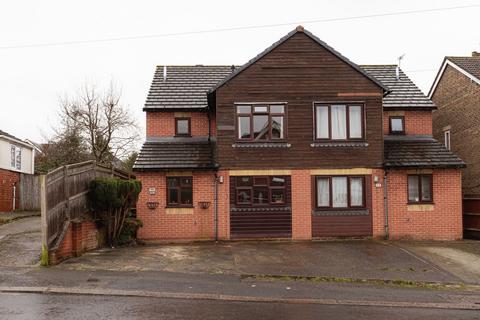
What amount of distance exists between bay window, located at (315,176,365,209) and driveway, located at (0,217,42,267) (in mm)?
9795

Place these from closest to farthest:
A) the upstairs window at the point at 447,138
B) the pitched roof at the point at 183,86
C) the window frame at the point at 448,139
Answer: the pitched roof at the point at 183,86 < the window frame at the point at 448,139 < the upstairs window at the point at 447,138

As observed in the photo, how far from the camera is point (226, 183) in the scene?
1859 centimetres

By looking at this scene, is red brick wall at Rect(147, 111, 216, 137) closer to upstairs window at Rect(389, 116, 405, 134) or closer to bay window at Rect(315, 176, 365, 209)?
bay window at Rect(315, 176, 365, 209)

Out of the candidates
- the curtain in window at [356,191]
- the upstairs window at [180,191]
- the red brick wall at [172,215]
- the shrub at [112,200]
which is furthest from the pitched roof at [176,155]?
the curtain in window at [356,191]

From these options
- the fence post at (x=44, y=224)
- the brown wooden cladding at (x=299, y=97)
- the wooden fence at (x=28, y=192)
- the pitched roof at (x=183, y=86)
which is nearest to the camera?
the fence post at (x=44, y=224)

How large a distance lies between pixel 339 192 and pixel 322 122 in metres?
2.69

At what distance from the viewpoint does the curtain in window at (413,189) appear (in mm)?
18953

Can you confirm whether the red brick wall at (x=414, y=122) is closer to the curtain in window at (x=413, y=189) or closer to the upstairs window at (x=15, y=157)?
the curtain in window at (x=413, y=189)

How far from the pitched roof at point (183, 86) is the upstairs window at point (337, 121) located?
4640 millimetres

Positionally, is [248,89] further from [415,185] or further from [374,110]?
[415,185]

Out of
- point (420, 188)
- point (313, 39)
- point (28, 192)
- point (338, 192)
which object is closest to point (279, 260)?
point (338, 192)

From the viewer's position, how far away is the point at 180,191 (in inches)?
736

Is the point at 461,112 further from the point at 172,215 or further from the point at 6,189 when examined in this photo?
the point at 6,189

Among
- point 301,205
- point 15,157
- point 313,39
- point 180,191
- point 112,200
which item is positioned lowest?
point 301,205
